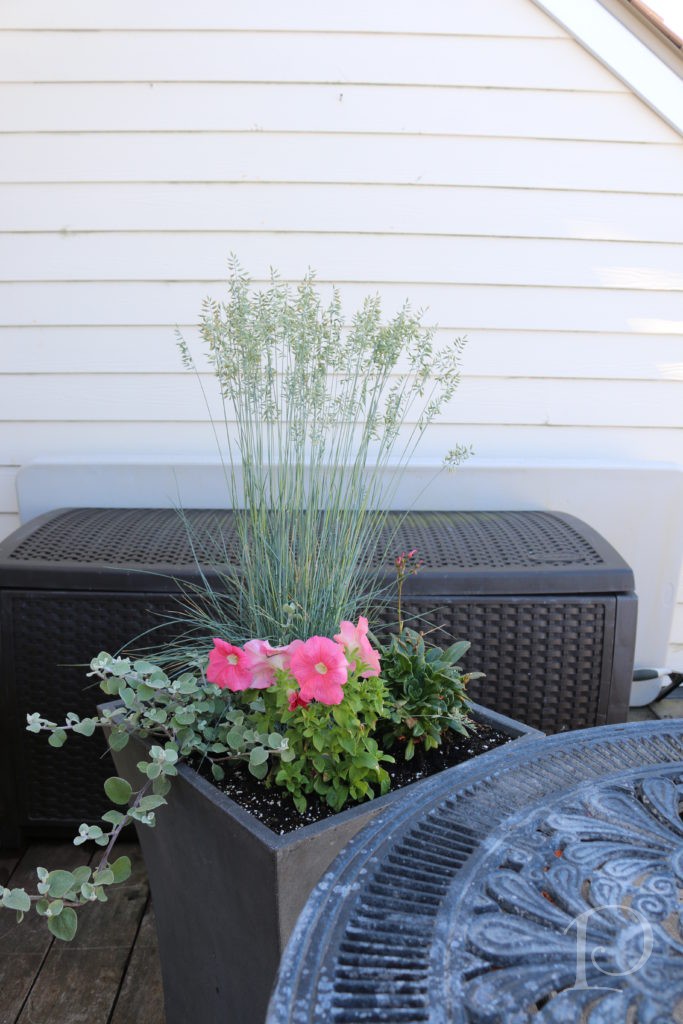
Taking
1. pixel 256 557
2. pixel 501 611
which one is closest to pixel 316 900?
pixel 256 557

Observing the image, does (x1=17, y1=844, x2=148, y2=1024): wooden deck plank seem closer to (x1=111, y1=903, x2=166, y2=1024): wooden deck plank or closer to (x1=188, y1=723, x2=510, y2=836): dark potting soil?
(x1=111, y1=903, x2=166, y2=1024): wooden deck plank

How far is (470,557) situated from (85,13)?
6.41 ft

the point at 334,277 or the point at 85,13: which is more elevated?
the point at 85,13

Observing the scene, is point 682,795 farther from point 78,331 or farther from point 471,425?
point 78,331

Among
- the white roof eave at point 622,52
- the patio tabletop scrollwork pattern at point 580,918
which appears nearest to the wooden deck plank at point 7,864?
the patio tabletop scrollwork pattern at point 580,918

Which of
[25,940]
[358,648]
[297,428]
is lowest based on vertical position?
[25,940]

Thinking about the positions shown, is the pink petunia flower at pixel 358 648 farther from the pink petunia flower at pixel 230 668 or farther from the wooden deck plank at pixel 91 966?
the wooden deck plank at pixel 91 966

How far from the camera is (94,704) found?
217cm

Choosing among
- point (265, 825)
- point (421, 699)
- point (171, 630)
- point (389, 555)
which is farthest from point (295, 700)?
point (389, 555)

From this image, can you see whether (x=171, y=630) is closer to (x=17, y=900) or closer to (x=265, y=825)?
(x=265, y=825)

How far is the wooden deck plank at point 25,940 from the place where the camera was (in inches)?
70.7

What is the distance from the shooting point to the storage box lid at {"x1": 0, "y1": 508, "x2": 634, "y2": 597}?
6.88ft

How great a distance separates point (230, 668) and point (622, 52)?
92.6 inches

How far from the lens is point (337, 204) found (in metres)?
2.83
